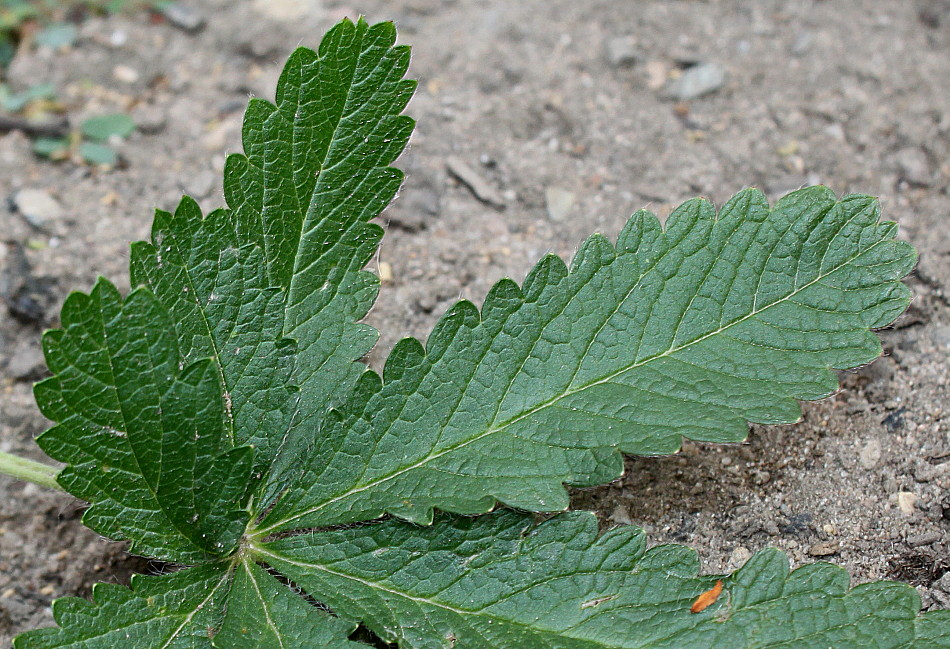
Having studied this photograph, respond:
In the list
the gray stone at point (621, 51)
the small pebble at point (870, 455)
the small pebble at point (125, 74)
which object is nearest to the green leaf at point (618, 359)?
the small pebble at point (870, 455)

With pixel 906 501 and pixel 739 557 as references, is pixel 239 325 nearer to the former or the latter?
pixel 739 557

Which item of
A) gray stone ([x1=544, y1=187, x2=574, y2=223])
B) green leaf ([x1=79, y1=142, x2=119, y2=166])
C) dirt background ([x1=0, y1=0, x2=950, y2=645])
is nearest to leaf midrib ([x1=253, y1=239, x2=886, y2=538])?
dirt background ([x1=0, y1=0, x2=950, y2=645])

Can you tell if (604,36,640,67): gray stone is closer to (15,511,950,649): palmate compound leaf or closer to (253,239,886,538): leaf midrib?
(253,239,886,538): leaf midrib

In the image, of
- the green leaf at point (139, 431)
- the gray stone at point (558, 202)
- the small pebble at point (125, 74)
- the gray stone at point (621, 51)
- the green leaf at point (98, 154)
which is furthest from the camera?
the small pebble at point (125, 74)

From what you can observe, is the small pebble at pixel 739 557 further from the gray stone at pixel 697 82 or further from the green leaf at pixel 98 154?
the green leaf at pixel 98 154

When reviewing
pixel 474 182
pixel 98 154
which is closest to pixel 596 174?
pixel 474 182

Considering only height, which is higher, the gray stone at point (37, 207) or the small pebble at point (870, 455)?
the gray stone at point (37, 207)
